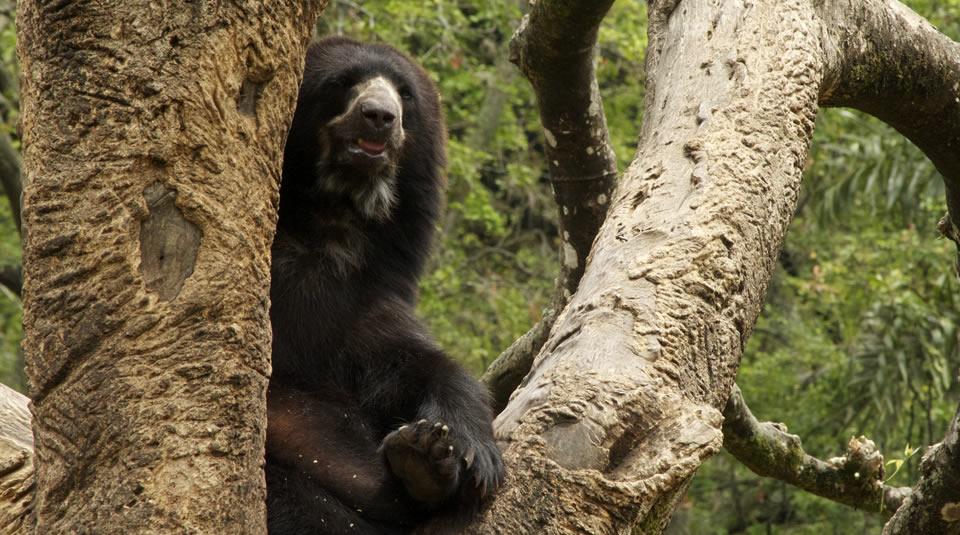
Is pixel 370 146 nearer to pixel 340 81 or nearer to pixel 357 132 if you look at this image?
pixel 357 132

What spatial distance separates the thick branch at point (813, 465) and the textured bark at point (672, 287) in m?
1.98

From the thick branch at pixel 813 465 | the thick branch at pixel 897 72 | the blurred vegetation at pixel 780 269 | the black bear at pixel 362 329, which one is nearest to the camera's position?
the black bear at pixel 362 329

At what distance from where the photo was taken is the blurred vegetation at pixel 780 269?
9680mm

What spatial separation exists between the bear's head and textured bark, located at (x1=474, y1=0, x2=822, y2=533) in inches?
38.3

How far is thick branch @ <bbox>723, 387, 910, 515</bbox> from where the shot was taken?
15.6ft

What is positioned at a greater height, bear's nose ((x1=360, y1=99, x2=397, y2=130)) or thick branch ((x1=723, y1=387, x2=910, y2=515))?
bear's nose ((x1=360, y1=99, x2=397, y2=130))

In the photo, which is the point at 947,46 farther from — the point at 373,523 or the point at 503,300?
the point at 503,300

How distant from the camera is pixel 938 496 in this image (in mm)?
3850

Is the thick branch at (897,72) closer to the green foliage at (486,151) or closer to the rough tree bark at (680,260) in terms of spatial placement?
the rough tree bark at (680,260)

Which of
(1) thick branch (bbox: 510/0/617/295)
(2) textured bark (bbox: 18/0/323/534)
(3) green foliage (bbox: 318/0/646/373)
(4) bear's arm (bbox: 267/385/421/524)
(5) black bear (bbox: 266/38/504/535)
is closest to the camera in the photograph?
(2) textured bark (bbox: 18/0/323/534)

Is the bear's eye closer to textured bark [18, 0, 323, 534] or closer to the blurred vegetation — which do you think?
textured bark [18, 0, 323, 534]

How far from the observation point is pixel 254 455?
1.89 metres

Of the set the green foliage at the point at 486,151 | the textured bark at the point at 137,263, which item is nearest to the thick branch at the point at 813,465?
the textured bark at the point at 137,263

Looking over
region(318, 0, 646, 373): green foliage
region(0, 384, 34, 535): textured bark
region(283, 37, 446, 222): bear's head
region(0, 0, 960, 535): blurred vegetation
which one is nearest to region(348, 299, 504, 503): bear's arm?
region(283, 37, 446, 222): bear's head
